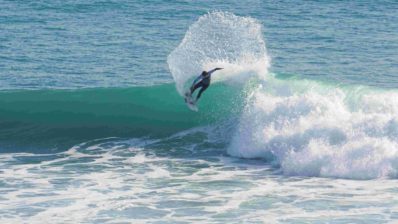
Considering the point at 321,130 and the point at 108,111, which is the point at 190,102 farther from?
the point at 321,130

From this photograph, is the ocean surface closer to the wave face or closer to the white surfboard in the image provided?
the wave face

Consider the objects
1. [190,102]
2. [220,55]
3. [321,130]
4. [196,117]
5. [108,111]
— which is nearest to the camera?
[321,130]

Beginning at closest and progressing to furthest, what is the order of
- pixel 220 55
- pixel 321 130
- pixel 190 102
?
pixel 321 130, pixel 190 102, pixel 220 55

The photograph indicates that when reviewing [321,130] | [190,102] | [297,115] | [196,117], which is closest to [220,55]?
[196,117]

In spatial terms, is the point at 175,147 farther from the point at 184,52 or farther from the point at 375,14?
the point at 375,14

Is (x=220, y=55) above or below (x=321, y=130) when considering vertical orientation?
above

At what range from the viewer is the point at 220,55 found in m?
31.4

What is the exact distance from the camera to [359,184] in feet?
80.7

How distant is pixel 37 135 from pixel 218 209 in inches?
340

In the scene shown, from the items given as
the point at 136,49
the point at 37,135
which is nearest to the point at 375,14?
the point at 136,49

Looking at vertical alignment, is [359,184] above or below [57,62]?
below

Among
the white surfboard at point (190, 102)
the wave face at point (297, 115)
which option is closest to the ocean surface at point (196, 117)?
the wave face at point (297, 115)

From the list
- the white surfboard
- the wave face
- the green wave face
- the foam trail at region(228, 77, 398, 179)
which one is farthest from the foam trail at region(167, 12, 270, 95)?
the foam trail at region(228, 77, 398, 179)

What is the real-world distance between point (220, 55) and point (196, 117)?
174cm
